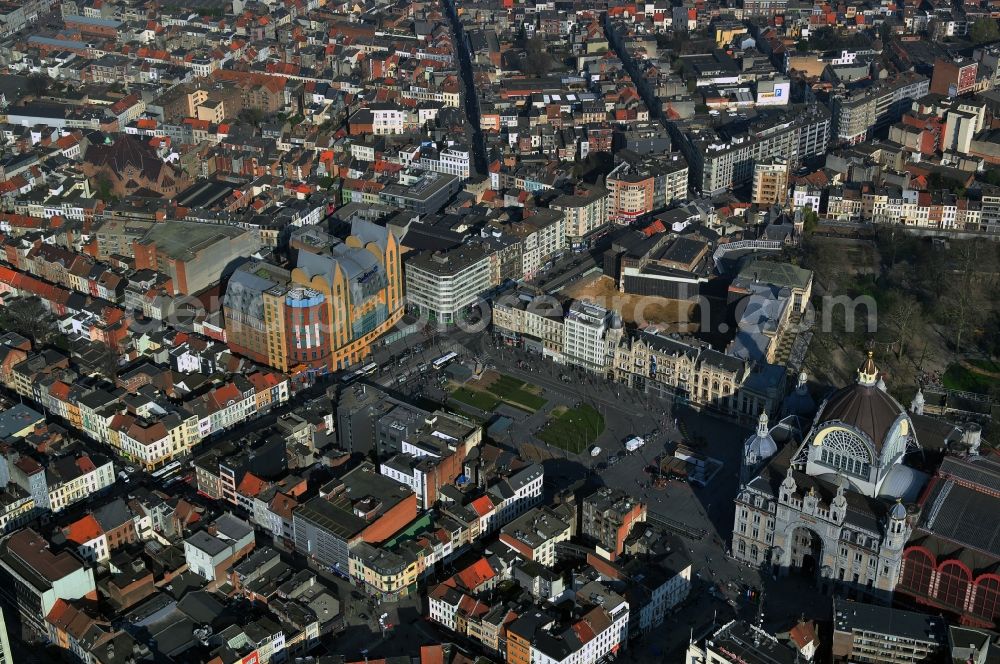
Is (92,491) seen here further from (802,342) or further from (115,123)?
(115,123)

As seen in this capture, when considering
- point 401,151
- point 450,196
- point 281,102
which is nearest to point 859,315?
point 450,196

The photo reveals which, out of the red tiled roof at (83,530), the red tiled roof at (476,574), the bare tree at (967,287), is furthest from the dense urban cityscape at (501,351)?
the bare tree at (967,287)

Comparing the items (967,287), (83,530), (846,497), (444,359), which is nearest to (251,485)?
(83,530)

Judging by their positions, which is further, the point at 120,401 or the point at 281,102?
the point at 281,102

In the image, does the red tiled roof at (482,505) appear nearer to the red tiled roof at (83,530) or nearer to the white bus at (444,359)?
the white bus at (444,359)

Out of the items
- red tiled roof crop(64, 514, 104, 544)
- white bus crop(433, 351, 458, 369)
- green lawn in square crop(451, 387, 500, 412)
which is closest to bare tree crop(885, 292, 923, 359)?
green lawn in square crop(451, 387, 500, 412)

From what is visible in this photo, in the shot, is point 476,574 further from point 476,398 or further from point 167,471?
point 167,471

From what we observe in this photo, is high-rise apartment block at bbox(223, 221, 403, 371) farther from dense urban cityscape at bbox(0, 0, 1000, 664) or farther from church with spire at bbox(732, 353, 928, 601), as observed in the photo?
church with spire at bbox(732, 353, 928, 601)

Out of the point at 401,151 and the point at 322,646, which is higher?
the point at 401,151
